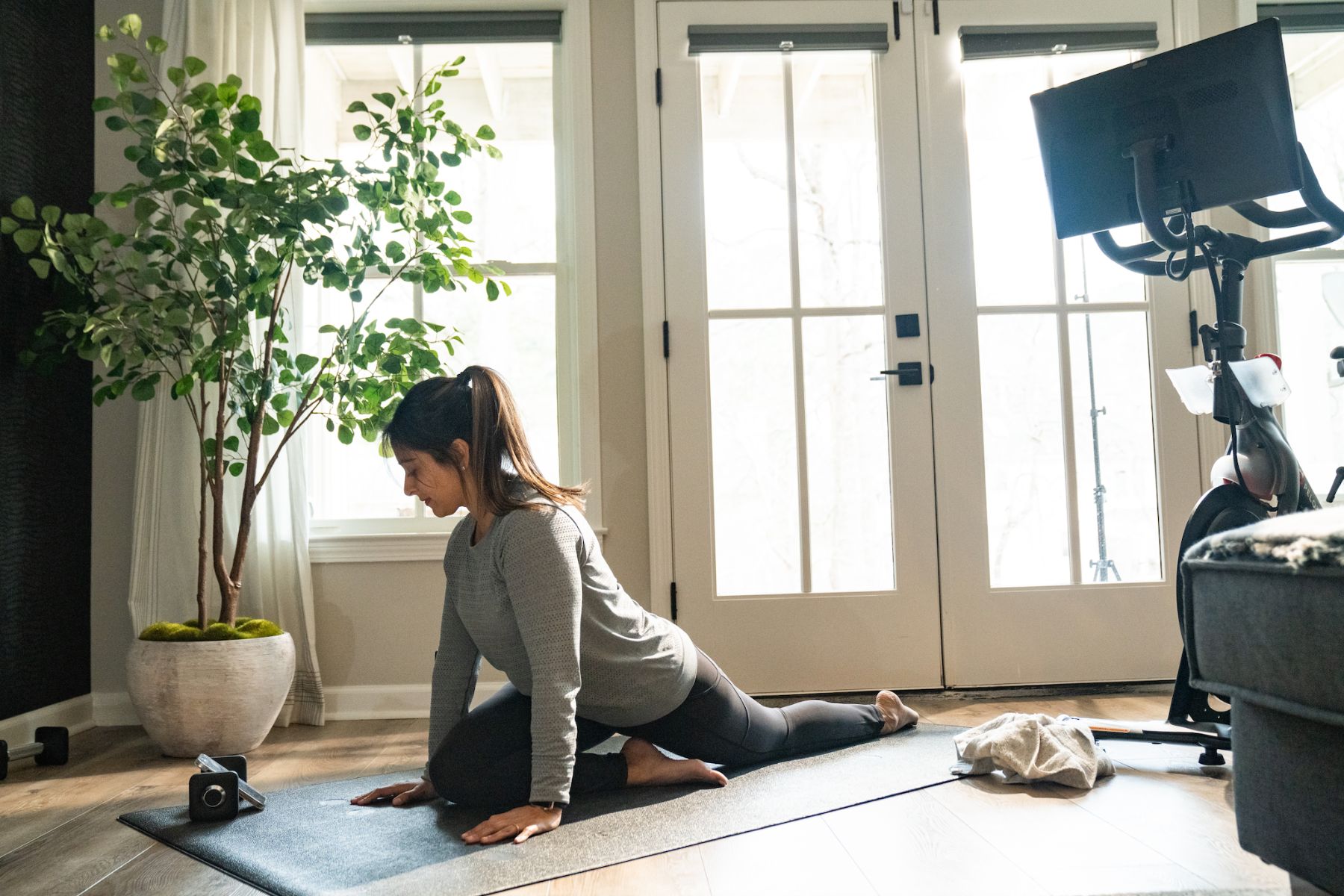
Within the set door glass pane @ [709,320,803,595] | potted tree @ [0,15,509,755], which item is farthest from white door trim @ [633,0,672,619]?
potted tree @ [0,15,509,755]

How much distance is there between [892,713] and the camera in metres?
2.47

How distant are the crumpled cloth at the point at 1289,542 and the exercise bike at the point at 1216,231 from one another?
981 mm

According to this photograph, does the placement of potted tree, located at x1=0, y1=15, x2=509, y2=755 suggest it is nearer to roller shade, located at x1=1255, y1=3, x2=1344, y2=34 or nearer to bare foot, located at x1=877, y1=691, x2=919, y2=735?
bare foot, located at x1=877, y1=691, x2=919, y2=735

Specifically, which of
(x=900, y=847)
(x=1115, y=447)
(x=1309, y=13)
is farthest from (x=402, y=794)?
(x=1309, y=13)

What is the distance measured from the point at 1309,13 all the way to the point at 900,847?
10.3 feet

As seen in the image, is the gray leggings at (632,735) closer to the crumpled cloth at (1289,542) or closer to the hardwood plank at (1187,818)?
the hardwood plank at (1187,818)

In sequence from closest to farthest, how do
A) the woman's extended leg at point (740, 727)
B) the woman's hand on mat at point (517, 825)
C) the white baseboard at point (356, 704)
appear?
the woman's hand on mat at point (517, 825) → the woman's extended leg at point (740, 727) → the white baseboard at point (356, 704)

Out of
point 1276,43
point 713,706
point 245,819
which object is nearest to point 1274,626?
point 713,706

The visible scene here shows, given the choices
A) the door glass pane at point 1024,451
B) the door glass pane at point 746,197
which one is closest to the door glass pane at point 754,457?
the door glass pane at point 746,197

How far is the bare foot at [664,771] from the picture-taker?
79.4 inches

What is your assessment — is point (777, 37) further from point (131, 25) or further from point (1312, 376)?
point (1312, 376)

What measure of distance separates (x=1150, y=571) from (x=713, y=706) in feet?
5.96

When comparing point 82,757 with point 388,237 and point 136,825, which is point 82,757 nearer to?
point 136,825

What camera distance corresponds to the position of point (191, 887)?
4.99 ft
